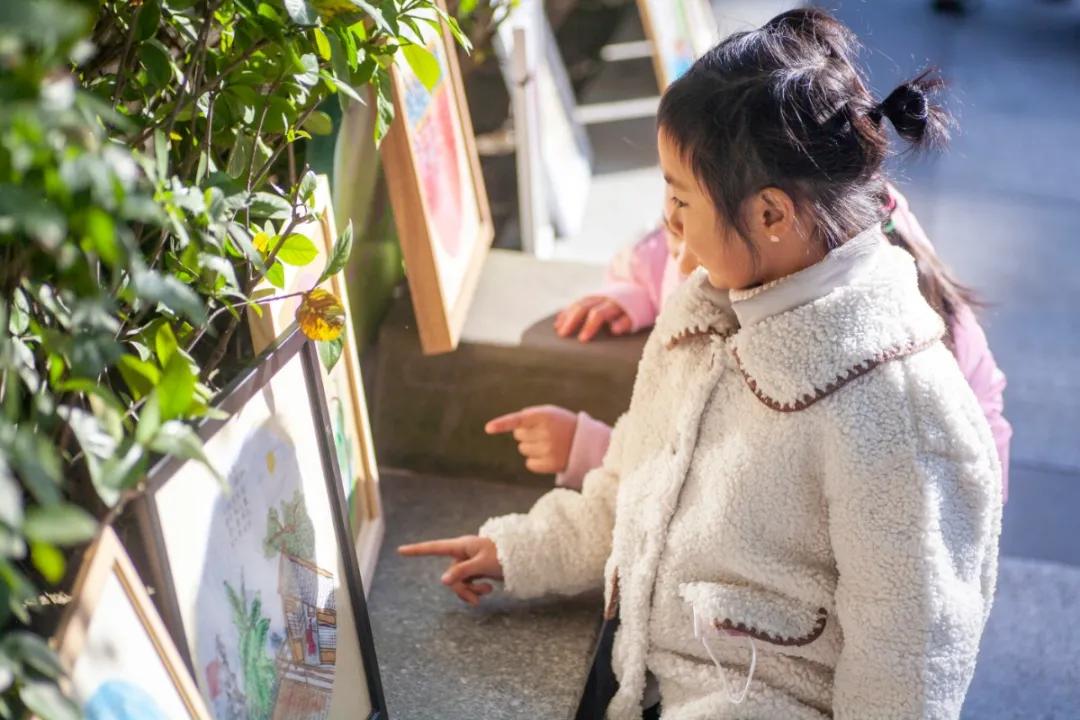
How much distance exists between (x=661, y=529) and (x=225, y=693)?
488mm

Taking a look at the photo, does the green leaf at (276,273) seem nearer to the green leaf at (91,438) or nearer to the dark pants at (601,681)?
the green leaf at (91,438)

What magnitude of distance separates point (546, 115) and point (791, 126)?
1599 mm

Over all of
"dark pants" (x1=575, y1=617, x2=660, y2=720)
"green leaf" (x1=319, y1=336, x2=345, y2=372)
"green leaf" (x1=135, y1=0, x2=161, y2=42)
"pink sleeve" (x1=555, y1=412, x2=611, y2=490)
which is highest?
"green leaf" (x1=135, y1=0, x2=161, y2=42)

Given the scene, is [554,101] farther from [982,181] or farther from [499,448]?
[982,181]

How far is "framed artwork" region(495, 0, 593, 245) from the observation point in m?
2.20

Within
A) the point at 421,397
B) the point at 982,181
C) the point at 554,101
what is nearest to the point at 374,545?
the point at 421,397

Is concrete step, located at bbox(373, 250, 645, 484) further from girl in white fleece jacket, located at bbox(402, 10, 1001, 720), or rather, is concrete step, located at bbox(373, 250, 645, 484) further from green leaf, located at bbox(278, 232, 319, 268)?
green leaf, located at bbox(278, 232, 319, 268)

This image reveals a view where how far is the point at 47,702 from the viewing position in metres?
0.63

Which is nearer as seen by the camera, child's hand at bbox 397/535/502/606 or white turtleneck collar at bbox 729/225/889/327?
white turtleneck collar at bbox 729/225/889/327

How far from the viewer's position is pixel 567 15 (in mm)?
3613

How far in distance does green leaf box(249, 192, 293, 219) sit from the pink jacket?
68 centimetres

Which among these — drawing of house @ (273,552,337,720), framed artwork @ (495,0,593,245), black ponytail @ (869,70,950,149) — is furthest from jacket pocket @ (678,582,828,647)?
framed artwork @ (495,0,593,245)

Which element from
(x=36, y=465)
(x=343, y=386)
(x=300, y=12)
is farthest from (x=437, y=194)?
(x=36, y=465)

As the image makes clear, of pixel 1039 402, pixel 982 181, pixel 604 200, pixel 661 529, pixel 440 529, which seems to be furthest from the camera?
pixel 982 181
